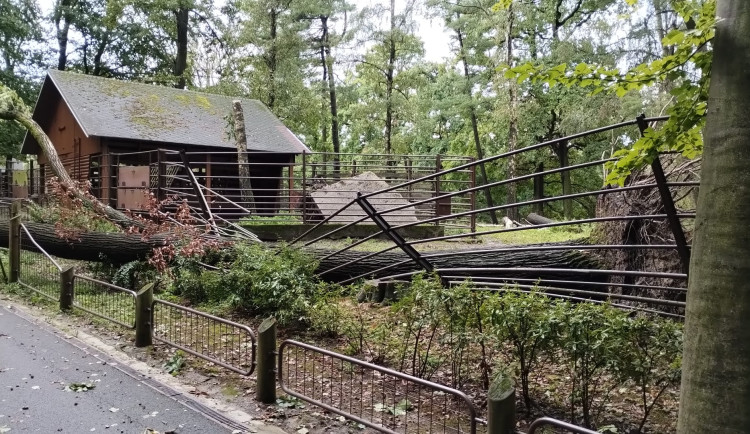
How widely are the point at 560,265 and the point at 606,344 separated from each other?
443cm

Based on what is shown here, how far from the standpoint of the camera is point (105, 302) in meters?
8.79

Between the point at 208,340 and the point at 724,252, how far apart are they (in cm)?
547

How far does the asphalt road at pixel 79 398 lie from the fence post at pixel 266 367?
20.7 inches

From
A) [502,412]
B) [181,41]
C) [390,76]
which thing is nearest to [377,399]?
[502,412]

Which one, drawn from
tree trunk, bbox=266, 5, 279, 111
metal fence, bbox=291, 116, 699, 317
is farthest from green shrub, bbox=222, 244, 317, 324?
tree trunk, bbox=266, 5, 279, 111

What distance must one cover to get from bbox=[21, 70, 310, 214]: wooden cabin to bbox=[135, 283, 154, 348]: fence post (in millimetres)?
11518

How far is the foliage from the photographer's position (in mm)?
2658

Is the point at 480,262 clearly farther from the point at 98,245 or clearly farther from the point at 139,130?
the point at 139,130

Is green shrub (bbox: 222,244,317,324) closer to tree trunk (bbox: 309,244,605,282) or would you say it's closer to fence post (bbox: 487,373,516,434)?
tree trunk (bbox: 309,244,605,282)

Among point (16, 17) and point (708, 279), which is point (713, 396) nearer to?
point (708, 279)

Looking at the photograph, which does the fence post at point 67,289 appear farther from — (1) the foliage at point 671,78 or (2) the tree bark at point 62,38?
(2) the tree bark at point 62,38

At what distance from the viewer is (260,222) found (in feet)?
48.5

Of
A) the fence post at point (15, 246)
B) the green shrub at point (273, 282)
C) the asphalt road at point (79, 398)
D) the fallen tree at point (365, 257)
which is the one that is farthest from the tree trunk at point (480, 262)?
the fence post at point (15, 246)

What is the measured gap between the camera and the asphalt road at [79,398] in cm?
439
